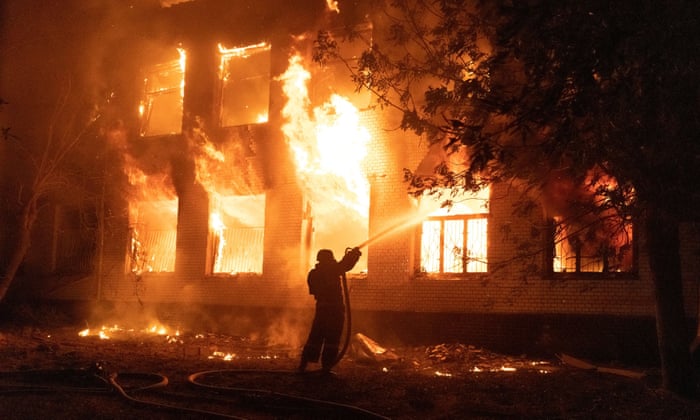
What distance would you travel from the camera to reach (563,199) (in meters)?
9.84

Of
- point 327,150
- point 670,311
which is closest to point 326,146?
point 327,150

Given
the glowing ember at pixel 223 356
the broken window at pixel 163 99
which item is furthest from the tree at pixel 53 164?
the glowing ember at pixel 223 356

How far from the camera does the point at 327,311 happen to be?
32.6 ft

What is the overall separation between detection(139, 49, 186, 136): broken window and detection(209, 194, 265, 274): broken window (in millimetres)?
2967

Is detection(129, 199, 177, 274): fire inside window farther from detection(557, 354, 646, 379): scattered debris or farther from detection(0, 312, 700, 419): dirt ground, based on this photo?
detection(557, 354, 646, 379): scattered debris

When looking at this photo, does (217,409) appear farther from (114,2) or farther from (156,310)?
(114,2)

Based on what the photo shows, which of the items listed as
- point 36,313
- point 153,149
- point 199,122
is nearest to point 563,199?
point 199,122

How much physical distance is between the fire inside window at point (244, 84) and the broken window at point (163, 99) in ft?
4.96

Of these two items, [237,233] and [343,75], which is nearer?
[343,75]

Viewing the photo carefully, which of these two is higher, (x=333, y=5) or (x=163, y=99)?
(x=333, y=5)

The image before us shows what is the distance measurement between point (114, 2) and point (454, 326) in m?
13.9

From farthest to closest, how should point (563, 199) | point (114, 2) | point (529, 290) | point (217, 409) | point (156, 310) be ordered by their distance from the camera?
point (114, 2) → point (156, 310) → point (529, 290) → point (563, 199) → point (217, 409)

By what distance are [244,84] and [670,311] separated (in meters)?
12.1

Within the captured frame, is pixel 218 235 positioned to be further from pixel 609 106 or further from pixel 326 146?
pixel 609 106
